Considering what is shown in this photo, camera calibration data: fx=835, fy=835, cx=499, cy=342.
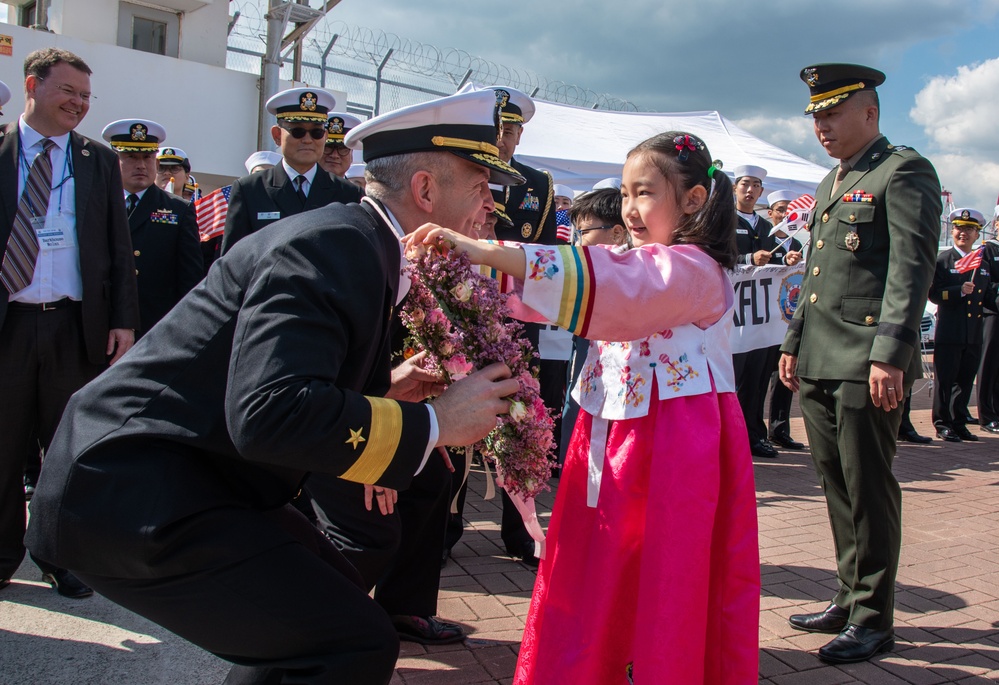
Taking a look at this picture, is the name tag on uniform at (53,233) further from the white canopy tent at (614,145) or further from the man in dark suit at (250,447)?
the white canopy tent at (614,145)

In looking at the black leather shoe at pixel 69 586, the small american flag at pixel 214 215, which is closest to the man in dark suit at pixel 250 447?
the black leather shoe at pixel 69 586

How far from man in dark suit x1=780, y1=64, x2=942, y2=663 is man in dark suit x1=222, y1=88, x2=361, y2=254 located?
2780mm

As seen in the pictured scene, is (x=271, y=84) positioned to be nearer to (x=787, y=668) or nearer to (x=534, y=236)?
(x=534, y=236)

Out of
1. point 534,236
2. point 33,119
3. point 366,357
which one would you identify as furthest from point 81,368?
point 366,357

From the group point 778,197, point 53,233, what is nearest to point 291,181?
point 53,233

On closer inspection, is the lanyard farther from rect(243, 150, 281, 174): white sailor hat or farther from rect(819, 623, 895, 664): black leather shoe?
rect(243, 150, 281, 174): white sailor hat

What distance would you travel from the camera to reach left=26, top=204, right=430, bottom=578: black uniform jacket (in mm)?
1738

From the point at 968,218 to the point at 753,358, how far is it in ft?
14.3

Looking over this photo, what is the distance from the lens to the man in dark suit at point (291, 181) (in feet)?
15.8

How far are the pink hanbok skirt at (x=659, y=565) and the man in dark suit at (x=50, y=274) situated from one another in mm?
2574

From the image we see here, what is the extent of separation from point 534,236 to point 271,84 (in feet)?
48.5

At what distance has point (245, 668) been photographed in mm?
2096

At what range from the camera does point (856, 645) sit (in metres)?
3.48

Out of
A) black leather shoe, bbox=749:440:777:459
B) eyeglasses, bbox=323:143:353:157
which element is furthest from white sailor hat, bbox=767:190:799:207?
eyeglasses, bbox=323:143:353:157
